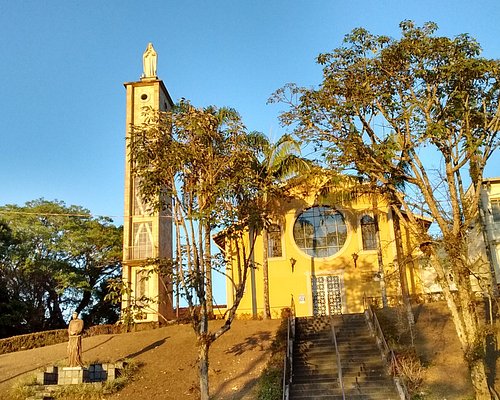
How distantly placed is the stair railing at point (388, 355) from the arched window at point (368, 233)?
16.7 feet

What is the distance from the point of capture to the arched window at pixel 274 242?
26672 millimetres

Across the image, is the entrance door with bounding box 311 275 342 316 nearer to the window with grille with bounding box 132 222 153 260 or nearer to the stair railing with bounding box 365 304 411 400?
the stair railing with bounding box 365 304 411 400

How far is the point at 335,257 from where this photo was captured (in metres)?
26.3

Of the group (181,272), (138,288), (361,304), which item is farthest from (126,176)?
(181,272)

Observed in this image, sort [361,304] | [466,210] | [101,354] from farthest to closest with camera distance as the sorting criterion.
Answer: [361,304] < [101,354] < [466,210]

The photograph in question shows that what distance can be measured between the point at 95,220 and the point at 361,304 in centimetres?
1796

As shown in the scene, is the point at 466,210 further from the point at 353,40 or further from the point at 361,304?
the point at 361,304

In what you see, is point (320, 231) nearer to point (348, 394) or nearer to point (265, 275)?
point (265, 275)

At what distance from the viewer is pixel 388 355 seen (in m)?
17.1

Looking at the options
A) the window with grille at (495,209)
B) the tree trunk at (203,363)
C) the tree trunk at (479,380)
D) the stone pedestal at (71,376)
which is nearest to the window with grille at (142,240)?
the stone pedestal at (71,376)

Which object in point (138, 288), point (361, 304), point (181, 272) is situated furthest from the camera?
point (138, 288)

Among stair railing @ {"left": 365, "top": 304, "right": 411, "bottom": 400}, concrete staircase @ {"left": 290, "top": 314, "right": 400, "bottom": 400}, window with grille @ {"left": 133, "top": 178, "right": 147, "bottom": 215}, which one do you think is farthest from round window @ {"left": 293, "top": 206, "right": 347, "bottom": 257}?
window with grille @ {"left": 133, "top": 178, "right": 147, "bottom": 215}

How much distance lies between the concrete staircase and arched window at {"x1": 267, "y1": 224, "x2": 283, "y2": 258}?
194 inches

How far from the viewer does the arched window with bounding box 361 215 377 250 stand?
26.2 metres
